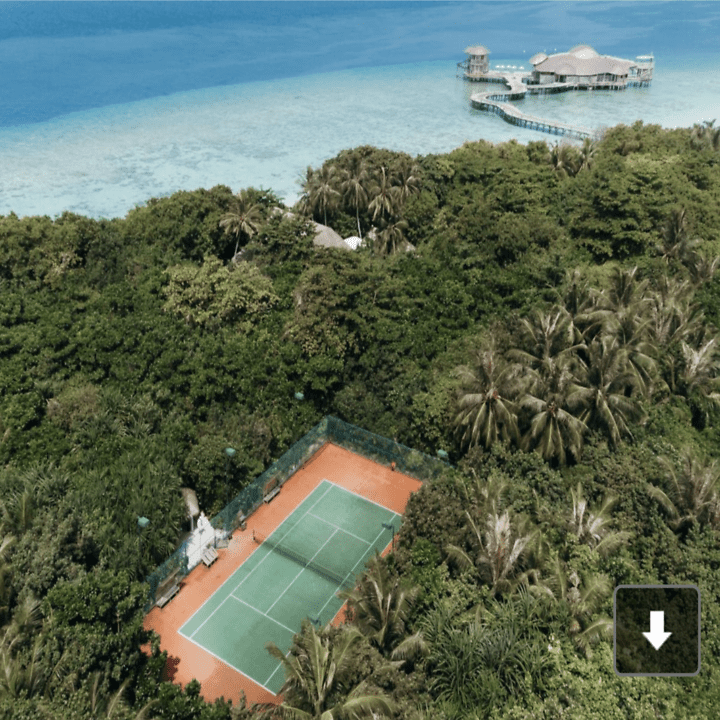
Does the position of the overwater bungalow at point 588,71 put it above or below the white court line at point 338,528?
above

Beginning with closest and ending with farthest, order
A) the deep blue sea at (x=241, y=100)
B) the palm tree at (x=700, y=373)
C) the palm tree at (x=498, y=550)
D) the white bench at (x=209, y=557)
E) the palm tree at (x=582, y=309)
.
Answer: the palm tree at (x=498, y=550) → the white bench at (x=209, y=557) → the palm tree at (x=582, y=309) → the palm tree at (x=700, y=373) → the deep blue sea at (x=241, y=100)

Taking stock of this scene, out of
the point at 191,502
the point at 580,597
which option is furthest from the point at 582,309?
the point at 191,502

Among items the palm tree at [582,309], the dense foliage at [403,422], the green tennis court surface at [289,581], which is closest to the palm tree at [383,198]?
the dense foliage at [403,422]

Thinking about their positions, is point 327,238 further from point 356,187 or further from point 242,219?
point 356,187

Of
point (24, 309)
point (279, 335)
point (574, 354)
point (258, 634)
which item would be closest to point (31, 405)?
point (24, 309)

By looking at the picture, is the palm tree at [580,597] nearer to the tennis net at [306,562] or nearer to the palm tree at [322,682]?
the palm tree at [322,682]

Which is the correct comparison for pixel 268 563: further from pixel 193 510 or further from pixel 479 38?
pixel 479 38
